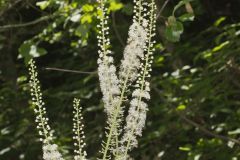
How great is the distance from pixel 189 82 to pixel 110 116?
11.2ft

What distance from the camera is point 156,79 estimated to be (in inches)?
266

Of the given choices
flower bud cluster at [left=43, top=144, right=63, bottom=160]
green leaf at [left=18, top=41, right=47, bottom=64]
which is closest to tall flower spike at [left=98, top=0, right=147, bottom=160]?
flower bud cluster at [left=43, top=144, right=63, bottom=160]

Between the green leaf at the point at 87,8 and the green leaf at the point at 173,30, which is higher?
the green leaf at the point at 87,8

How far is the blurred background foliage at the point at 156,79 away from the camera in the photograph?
5.57 meters

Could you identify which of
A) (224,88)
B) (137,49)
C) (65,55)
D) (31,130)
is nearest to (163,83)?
(224,88)

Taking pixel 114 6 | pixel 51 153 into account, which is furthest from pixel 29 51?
pixel 51 153

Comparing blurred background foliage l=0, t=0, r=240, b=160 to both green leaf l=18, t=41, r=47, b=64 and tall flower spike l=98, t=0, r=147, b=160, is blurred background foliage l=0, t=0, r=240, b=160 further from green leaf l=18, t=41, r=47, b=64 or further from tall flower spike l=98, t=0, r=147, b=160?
tall flower spike l=98, t=0, r=147, b=160

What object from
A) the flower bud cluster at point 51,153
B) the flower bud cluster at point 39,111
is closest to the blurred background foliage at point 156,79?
the flower bud cluster at point 39,111

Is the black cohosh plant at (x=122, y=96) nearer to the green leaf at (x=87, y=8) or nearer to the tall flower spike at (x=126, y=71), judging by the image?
the tall flower spike at (x=126, y=71)

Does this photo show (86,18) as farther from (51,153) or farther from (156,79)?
(51,153)

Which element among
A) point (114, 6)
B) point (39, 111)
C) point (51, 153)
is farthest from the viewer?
point (114, 6)

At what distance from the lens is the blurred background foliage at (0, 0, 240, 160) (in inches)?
219

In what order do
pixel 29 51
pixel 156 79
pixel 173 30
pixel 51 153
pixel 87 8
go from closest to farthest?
pixel 51 153 < pixel 173 30 < pixel 87 8 < pixel 29 51 < pixel 156 79

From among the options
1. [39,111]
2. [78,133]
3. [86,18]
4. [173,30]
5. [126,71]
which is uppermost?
[86,18]
